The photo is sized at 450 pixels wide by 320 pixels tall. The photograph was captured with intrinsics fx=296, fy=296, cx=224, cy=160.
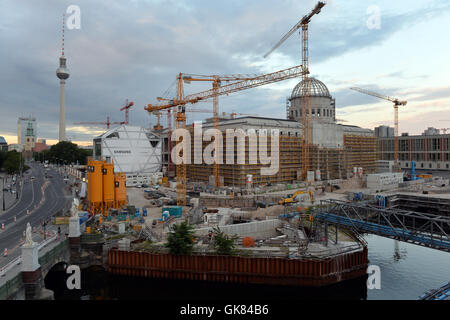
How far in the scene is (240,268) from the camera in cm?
3038

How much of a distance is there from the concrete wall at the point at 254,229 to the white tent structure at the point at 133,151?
49310mm

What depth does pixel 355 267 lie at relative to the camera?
32156 mm

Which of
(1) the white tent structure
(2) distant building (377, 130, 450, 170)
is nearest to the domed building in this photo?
(1) the white tent structure

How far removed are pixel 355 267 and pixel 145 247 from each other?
75.6 feet

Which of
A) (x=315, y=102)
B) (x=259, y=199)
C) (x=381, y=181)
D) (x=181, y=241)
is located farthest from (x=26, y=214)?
(x=315, y=102)

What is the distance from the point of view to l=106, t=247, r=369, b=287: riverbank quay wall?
29609mm

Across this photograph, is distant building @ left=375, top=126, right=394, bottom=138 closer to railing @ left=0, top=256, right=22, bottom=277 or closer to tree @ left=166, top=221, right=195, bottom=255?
tree @ left=166, top=221, right=195, bottom=255

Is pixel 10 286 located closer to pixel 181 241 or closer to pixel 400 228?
pixel 181 241

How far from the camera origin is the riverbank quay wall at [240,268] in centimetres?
2961

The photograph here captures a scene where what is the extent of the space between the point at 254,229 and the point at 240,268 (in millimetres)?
11347

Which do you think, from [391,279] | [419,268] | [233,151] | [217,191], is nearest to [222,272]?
[391,279]

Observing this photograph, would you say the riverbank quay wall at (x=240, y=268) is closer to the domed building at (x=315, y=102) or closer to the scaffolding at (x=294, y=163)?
the scaffolding at (x=294, y=163)

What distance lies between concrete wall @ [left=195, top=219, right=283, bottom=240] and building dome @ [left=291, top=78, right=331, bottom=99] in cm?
6879
